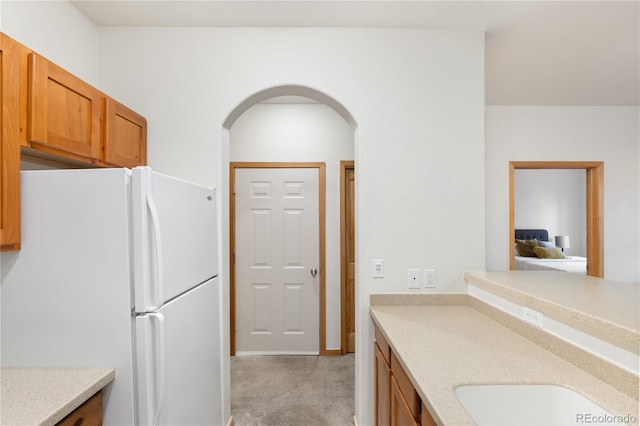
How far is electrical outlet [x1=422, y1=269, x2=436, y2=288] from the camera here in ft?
6.43

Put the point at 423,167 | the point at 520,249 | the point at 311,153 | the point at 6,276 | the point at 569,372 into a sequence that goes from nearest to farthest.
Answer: the point at 569,372 → the point at 6,276 → the point at 423,167 → the point at 311,153 → the point at 520,249

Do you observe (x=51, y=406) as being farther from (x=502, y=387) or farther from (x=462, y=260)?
(x=462, y=260)

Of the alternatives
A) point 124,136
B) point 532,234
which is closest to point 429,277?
point 124,136

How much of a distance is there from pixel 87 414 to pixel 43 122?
1.10 metres

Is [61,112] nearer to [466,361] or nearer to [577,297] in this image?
[466,361]

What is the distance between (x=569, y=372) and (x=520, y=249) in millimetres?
5742

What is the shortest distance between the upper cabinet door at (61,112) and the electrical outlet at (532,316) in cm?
212

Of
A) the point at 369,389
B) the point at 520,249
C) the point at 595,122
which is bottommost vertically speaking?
the point at 369,389

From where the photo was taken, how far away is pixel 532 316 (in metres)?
1.37

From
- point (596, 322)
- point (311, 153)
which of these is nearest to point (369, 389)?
point (596, 322)

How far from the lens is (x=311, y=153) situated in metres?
3.27

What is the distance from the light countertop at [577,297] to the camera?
3.29 feet
